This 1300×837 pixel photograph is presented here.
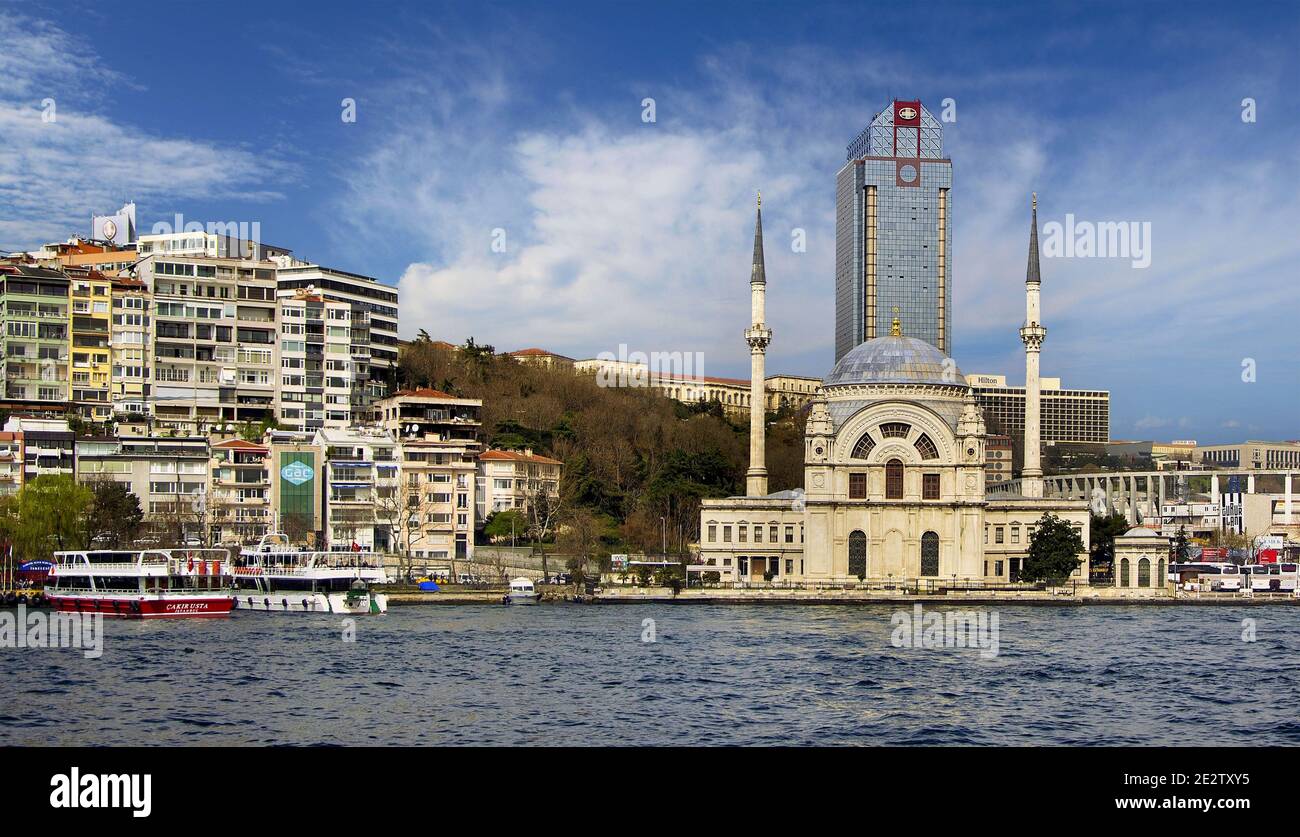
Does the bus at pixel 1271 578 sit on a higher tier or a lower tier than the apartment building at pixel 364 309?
lower

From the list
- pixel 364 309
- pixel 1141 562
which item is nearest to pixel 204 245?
pixel 364 309

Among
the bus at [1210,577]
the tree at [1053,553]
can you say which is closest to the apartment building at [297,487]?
the tree at [1053,553]

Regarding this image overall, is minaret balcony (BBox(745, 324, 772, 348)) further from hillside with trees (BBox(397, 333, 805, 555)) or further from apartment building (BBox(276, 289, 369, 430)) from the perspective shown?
apartment building (BBox(276, 289, 369, 430))

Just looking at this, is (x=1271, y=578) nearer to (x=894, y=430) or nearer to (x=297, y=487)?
(x=894, y=430)

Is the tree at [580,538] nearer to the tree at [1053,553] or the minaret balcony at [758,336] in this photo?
the minaret balcony at [758,336]

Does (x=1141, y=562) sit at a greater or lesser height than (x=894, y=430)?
lesser

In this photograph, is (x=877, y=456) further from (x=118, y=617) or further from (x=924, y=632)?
(x=118, y=617)
